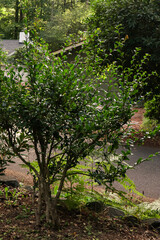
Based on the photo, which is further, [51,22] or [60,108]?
[51,22]

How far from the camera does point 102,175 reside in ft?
10.6

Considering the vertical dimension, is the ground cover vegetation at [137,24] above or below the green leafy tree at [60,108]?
above

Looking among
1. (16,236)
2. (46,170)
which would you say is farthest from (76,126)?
(16,236)

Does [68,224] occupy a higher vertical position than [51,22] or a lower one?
lower

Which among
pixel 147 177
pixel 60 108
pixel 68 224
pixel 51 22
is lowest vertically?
pixel 68 224

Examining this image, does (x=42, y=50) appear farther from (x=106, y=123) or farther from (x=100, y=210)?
(x=100, y=210)

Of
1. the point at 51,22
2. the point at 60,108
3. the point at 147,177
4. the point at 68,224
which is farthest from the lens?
the point at 51,22

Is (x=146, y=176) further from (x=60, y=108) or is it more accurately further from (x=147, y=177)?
(x=60, y=108)

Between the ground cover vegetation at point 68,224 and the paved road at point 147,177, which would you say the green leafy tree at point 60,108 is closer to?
the ground cover vegetation at point 68,224

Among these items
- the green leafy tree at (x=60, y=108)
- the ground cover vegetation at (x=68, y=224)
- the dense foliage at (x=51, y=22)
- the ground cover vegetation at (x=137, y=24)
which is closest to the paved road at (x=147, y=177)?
the ground cover vegetation at (x=68, y=224)

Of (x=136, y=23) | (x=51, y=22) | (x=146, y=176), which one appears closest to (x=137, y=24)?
(x=136, y=23)

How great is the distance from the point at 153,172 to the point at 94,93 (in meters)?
4.85

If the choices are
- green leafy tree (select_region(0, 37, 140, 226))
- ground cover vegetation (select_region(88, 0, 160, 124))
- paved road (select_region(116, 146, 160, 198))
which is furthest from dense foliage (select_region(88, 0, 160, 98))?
green leafy tree (select_region(0, 37, 140, 226))

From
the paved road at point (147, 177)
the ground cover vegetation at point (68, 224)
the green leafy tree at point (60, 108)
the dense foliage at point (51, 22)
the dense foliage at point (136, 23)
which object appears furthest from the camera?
the dense foliage at point (51, 22)
